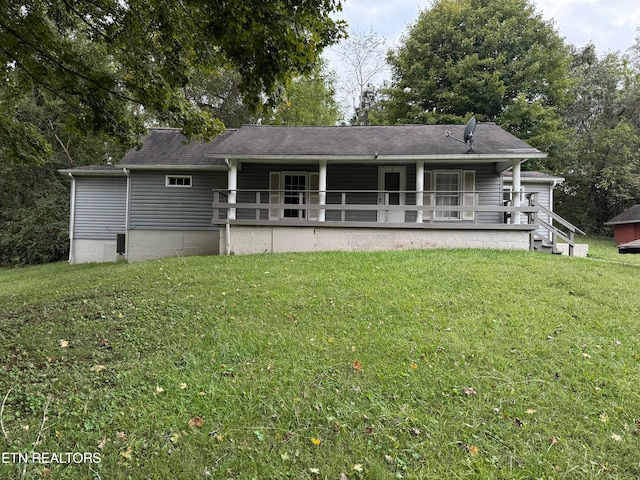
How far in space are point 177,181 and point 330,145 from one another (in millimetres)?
6127

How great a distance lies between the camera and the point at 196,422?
283cm

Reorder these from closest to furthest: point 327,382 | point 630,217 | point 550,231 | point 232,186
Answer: point 327,382 → point 550,231 → point 232,186 → point 630,217

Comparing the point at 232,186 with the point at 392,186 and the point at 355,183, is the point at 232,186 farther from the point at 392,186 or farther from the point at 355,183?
the point at 392,186

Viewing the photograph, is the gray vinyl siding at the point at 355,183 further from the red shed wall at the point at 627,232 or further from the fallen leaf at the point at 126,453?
the red shed wall at the point at 627,232

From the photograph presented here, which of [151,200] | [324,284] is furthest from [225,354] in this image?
[151,200]

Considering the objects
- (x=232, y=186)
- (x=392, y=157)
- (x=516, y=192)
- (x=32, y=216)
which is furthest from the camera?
(x=32, y=216)

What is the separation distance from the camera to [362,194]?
41.1 feet

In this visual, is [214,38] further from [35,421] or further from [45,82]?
[35,421]

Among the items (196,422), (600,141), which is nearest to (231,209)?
(196,422)

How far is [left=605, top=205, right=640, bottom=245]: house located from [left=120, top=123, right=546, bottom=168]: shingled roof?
1300 centimetres

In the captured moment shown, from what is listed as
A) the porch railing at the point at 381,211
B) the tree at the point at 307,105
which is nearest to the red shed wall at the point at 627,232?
the porch railing at the point at 381,211

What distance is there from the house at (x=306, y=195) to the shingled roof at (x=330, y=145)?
0.14 ft

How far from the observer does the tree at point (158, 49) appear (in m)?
4.43

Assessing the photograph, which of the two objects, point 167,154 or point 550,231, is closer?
point 550,231
